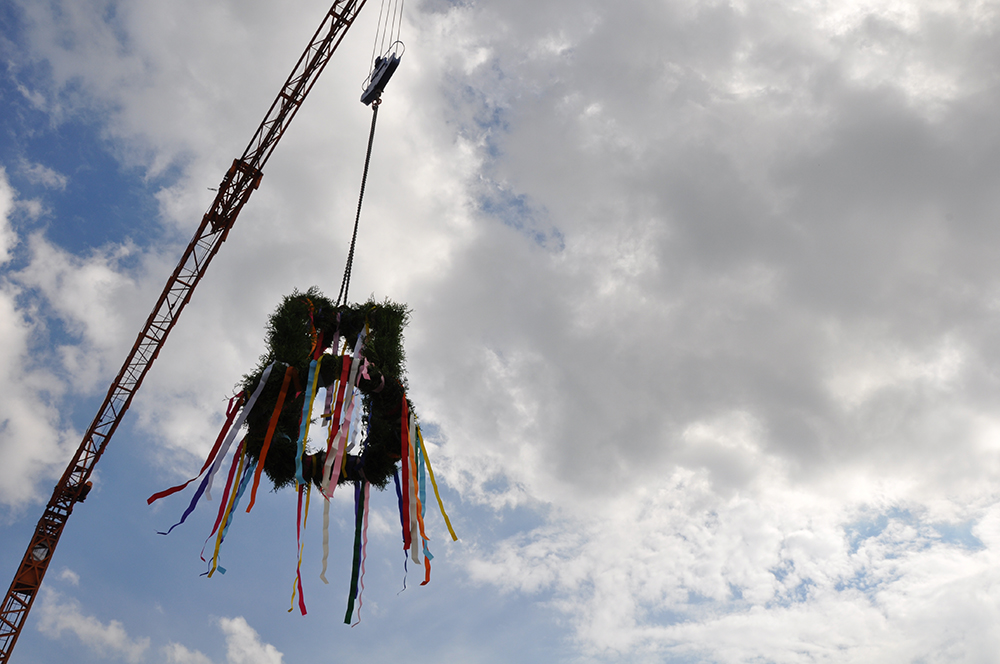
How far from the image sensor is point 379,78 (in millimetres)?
20844

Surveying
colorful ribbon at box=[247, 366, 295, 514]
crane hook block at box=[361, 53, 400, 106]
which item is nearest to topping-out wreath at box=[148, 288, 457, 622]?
colorful ribbon at box=[247, 366, 295, 514]

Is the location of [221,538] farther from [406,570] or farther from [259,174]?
[259,174]

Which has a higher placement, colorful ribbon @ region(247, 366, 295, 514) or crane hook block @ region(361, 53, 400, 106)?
crane hook block @ region(361, 53, 400, 106)

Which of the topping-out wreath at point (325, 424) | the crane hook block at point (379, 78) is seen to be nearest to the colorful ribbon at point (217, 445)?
the topping-out wreath at point (325, 424)

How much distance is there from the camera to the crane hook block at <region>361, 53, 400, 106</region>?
815 inches

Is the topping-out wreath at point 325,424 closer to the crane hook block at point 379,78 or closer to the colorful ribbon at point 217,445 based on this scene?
the colorful ribbon at point 217,445

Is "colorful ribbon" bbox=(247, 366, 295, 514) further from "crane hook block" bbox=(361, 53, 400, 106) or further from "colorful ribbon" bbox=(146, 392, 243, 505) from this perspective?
"crane hook block" bbox=(361, 53, 400, 106)

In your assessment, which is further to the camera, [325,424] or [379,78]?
[379,78]

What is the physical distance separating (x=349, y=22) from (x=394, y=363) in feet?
74.5

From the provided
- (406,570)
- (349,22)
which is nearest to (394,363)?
(406,570)

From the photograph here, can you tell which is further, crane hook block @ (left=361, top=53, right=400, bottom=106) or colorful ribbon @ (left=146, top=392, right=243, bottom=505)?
crane hook block @ (left=361, top=53, right=400, bottom=106)

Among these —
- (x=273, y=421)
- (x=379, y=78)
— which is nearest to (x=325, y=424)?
(x=273, y=421)

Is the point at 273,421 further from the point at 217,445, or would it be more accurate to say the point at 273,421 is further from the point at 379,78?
the point at 379,78

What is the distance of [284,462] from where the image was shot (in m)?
11.1
